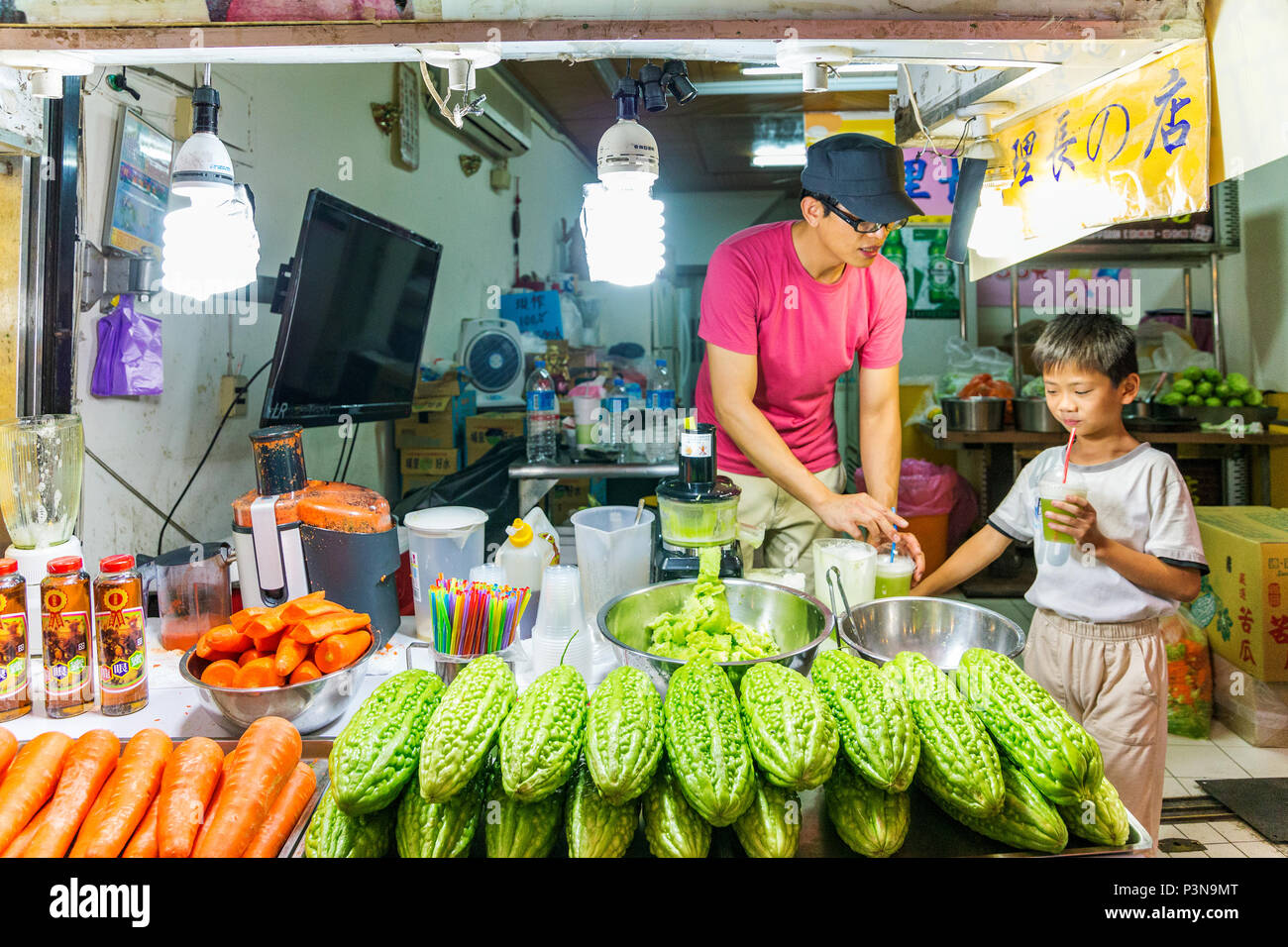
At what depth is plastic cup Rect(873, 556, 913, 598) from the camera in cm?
183

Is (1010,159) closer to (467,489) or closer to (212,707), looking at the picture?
(212,707)

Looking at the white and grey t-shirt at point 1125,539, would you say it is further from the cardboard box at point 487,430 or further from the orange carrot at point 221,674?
the cardboard box at point 487,430

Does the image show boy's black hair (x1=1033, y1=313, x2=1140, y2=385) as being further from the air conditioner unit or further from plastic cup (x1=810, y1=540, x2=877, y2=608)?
the air conditioner unit

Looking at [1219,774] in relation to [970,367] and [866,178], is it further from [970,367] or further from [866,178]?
[970,367]

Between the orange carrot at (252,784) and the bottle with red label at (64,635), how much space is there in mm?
426

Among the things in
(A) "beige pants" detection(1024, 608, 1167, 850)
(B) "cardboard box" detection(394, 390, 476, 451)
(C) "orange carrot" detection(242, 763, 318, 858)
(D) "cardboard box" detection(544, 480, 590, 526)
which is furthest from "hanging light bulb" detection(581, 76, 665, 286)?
(D) "cardboard box" detection(544, 480, 590, 526)

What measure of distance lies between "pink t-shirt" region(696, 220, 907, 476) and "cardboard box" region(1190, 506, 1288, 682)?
1742 mm

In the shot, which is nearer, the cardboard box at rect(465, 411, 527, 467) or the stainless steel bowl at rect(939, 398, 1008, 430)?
the cardboard box at rect(465, 411, 527, 467)

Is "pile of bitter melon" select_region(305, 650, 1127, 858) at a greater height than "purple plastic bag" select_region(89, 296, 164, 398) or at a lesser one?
lesser

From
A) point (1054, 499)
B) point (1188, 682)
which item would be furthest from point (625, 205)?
point (1188, 682)

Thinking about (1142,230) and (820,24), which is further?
(1142,230)

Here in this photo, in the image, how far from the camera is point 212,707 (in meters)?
1.44
